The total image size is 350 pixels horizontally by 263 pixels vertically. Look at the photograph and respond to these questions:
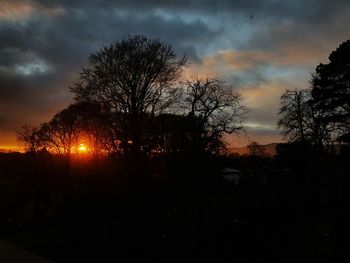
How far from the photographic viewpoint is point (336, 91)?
39.5 m

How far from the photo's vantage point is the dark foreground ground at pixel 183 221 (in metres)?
16.9

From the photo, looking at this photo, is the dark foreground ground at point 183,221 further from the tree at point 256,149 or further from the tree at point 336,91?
the tree at point 256,149

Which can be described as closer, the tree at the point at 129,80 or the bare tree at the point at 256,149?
the tree at the point at 129,80

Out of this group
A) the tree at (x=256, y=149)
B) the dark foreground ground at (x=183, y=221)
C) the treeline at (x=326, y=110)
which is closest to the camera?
the dark foreground ground at (x=183, y=221)

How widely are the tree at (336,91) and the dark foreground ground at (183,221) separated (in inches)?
377

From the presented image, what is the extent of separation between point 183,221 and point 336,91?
79.3 ft

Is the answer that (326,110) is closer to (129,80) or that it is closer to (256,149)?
(129,80)

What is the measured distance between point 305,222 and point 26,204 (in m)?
27.5

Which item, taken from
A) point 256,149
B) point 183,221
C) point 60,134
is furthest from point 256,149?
point 183,221

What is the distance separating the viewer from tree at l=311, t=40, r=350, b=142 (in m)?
38.8

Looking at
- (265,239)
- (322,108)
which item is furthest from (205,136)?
(322,108)

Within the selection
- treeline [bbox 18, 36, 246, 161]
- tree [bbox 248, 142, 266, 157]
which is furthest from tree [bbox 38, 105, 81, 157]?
tree [bbox 248, 142, 266, 157]

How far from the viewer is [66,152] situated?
51750 millimetres

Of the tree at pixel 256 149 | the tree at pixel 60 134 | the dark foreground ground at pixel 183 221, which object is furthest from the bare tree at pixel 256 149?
the dark foreground ground at pixel 183 221
